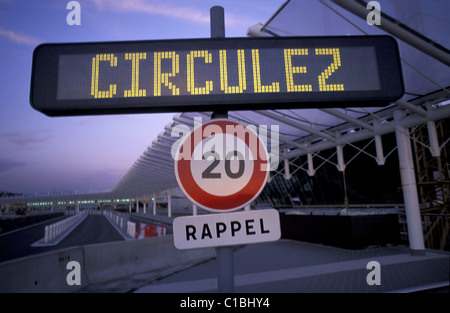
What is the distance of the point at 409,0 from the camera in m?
6.03

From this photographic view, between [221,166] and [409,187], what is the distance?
36.7ft

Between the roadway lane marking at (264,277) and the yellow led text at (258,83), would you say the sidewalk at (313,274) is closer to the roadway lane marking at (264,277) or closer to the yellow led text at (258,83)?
the roadway lane marking at (264,277)

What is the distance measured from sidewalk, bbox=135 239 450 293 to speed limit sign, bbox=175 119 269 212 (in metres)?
4.96

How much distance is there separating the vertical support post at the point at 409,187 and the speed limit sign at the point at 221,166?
10667 mm

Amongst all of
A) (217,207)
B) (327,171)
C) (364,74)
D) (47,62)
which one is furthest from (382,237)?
(327,171)

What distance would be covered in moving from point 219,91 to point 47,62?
1.44 metres

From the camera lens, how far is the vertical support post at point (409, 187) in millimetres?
9828

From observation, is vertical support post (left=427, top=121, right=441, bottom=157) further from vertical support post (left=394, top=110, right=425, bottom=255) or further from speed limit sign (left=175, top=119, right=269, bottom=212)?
speed limit sign (left=175, top=119, right=269, bottom=212)

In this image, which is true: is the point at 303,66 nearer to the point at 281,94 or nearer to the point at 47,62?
the point at 281,94

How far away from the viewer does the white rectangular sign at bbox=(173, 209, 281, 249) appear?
1.67m

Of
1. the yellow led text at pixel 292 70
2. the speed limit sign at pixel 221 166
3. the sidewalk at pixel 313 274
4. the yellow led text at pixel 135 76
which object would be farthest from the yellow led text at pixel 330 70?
the sidewalk at pixel 313 274

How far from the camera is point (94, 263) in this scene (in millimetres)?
7785
